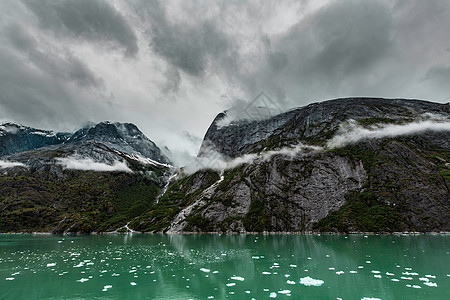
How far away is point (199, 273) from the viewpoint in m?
30.9

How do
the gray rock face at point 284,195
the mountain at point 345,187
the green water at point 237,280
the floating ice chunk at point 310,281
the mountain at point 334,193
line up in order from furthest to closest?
the gray rock face at point 284,195 < the mountain at point 334,193 < the mountain at point 345,187 < the floating ice chunk at point 310,281 < the green water at point 237,280

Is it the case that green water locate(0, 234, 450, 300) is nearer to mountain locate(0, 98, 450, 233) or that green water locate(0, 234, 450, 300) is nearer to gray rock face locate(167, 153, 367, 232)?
mountain locate(0, 98, 450, 233)

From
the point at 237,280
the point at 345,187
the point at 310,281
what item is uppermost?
the point at 345,187

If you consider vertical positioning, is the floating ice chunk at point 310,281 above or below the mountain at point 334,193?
below

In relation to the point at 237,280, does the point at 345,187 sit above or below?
above

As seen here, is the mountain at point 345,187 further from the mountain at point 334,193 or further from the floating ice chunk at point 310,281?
the floating ice chunk at point 310,281

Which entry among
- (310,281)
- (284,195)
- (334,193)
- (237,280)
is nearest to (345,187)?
(334,193)

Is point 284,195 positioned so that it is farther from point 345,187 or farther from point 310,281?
point 310,281

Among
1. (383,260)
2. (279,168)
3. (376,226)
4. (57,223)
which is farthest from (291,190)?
(57,223)

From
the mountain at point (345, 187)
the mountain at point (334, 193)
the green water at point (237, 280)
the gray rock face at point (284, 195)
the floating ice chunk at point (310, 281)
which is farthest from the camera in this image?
the gray rock face at point (284, 195)

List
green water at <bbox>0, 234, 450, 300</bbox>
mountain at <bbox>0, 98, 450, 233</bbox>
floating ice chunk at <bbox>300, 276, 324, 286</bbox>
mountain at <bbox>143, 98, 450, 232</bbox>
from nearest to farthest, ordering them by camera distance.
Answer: green water at <bbox>0, 234, 450, 300</bbox>
floating ice chunk at <bbox>300, 276, 324, 286</bbox>
mountain at <bbox>143, 98, 450, 232</bbox>
mountain at <bbox>0, 98, 450, 233</bbox>

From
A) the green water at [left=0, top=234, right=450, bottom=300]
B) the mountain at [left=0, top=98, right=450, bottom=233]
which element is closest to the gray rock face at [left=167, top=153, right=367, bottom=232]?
the mountain at [left=0, top=98, right=450, bottom=233]

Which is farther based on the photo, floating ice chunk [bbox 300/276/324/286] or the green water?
floating ice chunk [bbox 300/276/324/286]

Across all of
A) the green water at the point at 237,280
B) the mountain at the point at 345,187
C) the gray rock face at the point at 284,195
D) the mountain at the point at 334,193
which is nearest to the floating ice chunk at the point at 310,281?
the green water at the point at 237,280
